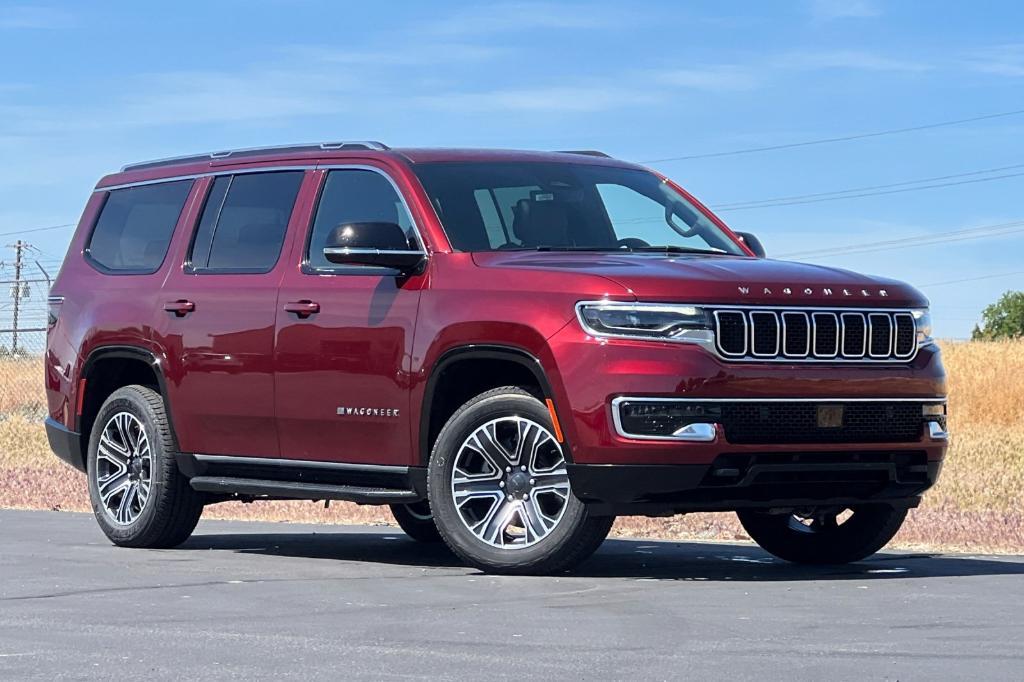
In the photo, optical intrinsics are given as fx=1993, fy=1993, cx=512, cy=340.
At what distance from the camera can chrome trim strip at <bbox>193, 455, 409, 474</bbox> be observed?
→ 9734 mm

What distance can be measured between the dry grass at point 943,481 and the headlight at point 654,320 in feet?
9.90

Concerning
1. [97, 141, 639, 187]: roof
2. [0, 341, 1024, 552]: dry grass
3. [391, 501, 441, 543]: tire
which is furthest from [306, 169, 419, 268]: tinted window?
[0, 341, 1024, 552]: dry grass

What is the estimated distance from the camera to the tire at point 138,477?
1102 centimetres

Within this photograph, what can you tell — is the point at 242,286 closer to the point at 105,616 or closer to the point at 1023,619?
the point at 105,616

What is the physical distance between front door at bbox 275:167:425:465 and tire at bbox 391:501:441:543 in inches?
55.5

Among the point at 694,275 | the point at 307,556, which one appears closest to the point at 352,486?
the point at 307,556

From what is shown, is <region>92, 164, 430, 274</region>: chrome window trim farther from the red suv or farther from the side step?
the side step

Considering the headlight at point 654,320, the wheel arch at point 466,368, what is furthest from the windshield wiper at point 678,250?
the headlight at point 654,320

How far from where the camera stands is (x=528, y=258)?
371 inches

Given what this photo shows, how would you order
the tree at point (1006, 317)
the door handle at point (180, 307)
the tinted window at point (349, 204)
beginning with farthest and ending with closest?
the tree at point (1006, 317), the door handle at point (180, 307), the tinted window at point (349, 204)

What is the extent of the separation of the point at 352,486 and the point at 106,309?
7.58 ft

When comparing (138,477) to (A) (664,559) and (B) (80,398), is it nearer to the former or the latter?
(B) (80,398)

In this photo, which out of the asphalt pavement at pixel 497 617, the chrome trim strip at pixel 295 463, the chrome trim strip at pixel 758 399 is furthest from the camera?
the chrome trim strip at pixel 295 463

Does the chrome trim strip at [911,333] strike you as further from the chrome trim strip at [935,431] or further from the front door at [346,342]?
the front door at [346,342]
